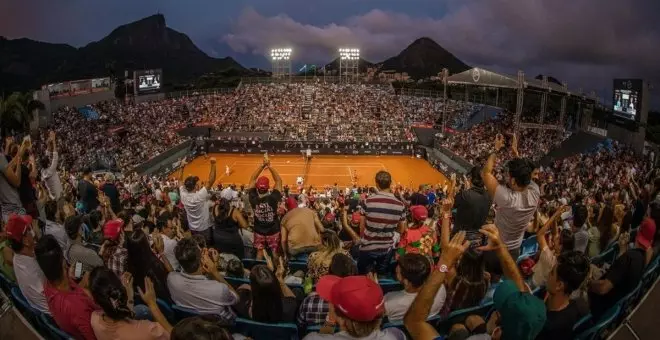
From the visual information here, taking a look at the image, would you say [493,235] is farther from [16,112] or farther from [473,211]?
[16,112]

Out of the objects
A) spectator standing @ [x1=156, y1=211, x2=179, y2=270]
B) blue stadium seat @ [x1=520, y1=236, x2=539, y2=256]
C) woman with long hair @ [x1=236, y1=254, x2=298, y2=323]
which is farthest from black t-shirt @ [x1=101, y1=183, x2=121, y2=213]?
blue stadium seat @ [x1=520, y1=236, x2=539, y2=256]

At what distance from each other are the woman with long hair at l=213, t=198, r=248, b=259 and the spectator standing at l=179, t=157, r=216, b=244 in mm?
541

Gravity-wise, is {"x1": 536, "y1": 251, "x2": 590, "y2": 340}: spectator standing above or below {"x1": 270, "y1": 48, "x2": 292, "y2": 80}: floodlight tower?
below

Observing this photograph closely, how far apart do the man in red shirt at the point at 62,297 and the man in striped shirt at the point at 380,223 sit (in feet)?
9.83

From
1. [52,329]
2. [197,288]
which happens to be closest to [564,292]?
[197,288]

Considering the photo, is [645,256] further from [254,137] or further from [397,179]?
[254,137]

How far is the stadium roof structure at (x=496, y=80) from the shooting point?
29.7 meters

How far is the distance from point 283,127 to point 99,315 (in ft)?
142

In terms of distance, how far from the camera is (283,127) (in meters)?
46.3

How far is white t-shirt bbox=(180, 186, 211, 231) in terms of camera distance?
280 inches

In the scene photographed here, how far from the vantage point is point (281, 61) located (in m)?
66.8

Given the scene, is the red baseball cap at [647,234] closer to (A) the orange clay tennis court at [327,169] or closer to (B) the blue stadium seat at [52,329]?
(B) the blue stadium seat at [52,329]

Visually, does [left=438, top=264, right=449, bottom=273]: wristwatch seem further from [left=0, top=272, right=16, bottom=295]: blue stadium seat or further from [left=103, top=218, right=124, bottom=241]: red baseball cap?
[left=0, top=272, right=16, bottom=295]: blue stadium seat

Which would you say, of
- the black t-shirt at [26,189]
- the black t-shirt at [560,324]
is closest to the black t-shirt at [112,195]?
the black t-shirt at [26,189]
